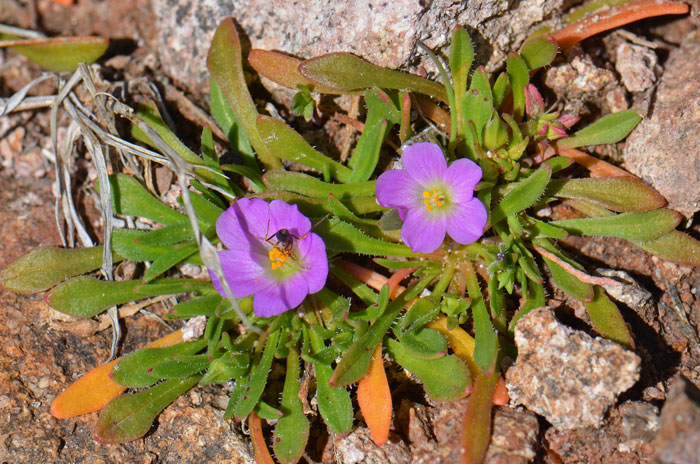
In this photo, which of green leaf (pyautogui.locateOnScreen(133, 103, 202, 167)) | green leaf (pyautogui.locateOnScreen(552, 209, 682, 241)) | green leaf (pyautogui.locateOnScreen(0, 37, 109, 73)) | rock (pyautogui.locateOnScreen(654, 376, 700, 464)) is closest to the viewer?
rock (pyautogui.locateOnScreen(654, 376, 700, 464))

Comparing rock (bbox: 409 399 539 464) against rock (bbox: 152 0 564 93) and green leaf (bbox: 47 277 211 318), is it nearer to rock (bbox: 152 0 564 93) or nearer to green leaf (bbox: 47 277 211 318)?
green leaf (bbox: 47 277 211 318)

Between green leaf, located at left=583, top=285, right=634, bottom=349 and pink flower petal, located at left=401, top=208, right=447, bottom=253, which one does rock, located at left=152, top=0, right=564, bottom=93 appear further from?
green leaf, located at left=583, top=285, right=634, bottom=349

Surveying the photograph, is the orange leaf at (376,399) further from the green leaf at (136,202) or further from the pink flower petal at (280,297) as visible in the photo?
the green leaf at (136,202)

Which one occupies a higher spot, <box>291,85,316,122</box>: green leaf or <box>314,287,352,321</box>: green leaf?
<box>291,85,316,122</box>: green leaf

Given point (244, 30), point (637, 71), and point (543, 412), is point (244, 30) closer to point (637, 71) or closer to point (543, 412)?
point (637, 71)

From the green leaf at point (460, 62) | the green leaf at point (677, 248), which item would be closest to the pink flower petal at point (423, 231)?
the green leaf at point (460, 62)

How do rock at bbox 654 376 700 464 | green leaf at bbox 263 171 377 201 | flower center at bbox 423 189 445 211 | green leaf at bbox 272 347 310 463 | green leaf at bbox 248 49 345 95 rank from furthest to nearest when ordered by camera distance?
green leaf at bbox 248 49 345 95 → green leaf at bbox 263 171 377 201 → flower center at bbox 423 189 445 211 → green leaf at bbox 272 347 310 463 → rock at bbox 654 376 700 464

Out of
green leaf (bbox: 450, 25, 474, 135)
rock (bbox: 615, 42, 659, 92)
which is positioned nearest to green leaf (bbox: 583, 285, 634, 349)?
green leaf (bbox: 450, 25, 474, 135)

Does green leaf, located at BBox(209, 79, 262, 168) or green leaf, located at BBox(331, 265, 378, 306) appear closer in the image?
green leaf, located at BBox(331, 265, 378, 306)

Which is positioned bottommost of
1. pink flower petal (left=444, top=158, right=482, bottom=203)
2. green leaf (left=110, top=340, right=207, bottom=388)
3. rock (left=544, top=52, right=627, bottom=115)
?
green leaf (left=110, top=340, right=207, bottom=388)
